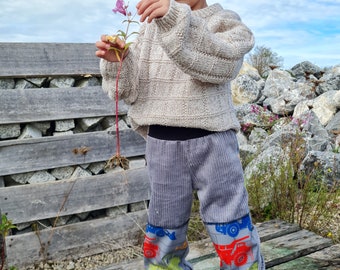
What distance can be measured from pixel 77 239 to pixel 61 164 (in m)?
0.64

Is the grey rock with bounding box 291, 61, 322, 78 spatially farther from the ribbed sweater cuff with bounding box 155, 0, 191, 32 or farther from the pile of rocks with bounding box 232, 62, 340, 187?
the ribbed sweater cuff with bounding box 155, 0, 191, 32

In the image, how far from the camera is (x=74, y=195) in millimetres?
3811

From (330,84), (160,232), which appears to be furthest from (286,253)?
(330,84)

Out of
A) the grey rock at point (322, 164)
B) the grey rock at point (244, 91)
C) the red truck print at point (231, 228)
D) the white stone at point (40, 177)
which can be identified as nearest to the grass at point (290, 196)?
the grey rock at point (322, 164)

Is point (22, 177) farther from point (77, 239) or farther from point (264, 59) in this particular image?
point (264, 59)

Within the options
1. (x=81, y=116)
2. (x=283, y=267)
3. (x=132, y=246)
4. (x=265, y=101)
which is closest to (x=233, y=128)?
(x=283, y=267)

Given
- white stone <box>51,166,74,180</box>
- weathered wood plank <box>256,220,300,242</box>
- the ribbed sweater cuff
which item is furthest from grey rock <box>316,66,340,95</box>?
the ribbed sweater cuff

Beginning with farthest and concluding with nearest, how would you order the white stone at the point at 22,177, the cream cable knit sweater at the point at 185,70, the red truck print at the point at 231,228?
the white stone at the point at 22,177
the red truck print at the point at 231,228
the cream cable knit sweater at the point at 185,70

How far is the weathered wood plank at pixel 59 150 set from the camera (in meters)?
3.58

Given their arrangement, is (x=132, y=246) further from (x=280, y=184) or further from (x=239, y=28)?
(x=239, y=28)

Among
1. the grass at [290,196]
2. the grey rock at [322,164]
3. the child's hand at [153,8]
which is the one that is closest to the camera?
the child's hand at [153,8]

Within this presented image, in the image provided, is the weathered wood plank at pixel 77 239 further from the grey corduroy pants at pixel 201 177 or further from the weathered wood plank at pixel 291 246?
the grey corduroy pants at pixel 201 177

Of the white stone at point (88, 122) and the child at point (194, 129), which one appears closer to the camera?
the child at point (194, 129)

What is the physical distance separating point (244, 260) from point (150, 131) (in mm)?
752
